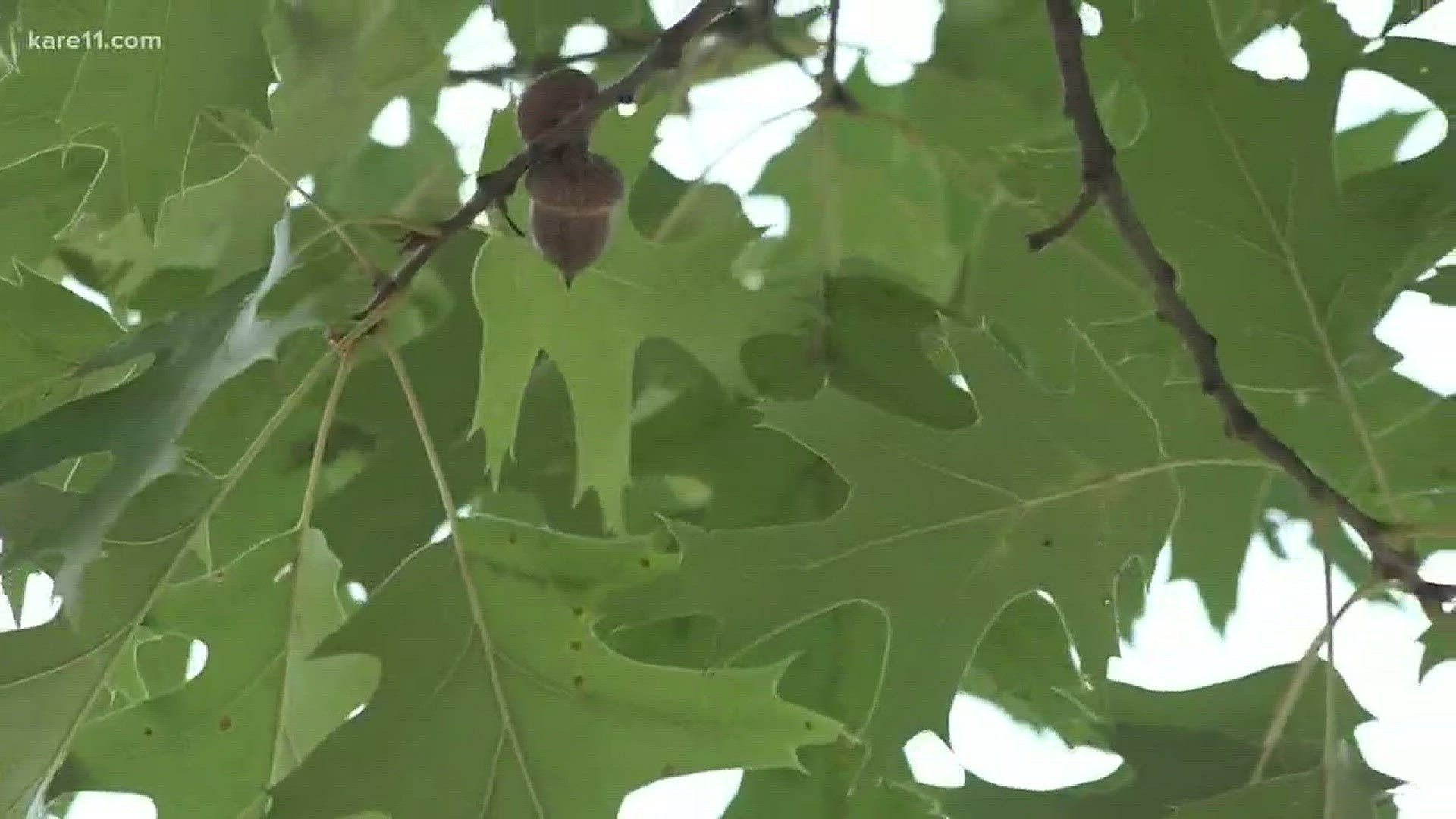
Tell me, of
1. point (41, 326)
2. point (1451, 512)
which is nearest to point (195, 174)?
point (41, 326)

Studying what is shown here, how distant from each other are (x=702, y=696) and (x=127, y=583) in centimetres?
35

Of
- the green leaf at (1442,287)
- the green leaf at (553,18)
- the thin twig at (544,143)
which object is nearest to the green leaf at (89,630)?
the thin twig at (544,143)

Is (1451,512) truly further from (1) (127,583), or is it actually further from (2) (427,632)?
(1) (127,583)

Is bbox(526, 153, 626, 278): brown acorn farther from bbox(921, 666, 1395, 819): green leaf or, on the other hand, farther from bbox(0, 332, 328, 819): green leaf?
bbox(921, 666, 1395, 819): green leaf

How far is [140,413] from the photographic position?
2.75ft

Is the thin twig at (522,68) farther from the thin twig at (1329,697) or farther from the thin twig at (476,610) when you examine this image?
the thin twig at (1329,697)

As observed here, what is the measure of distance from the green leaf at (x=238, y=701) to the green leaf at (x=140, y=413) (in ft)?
0.52

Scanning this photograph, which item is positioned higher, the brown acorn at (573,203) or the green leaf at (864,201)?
the green leaf at (864,201)

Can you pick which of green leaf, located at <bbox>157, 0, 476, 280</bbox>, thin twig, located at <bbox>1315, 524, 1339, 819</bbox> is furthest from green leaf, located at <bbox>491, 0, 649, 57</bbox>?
thin twig, located at <bbox>1315, 524, 1339, 819</bbox>

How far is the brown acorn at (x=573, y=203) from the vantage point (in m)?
0.94

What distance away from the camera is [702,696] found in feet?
2.97

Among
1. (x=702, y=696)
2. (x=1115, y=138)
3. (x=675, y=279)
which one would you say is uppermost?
(x=1115, y=138)

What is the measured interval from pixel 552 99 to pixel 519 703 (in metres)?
0.38

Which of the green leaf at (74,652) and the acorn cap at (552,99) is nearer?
the green leaf at (74,652)
